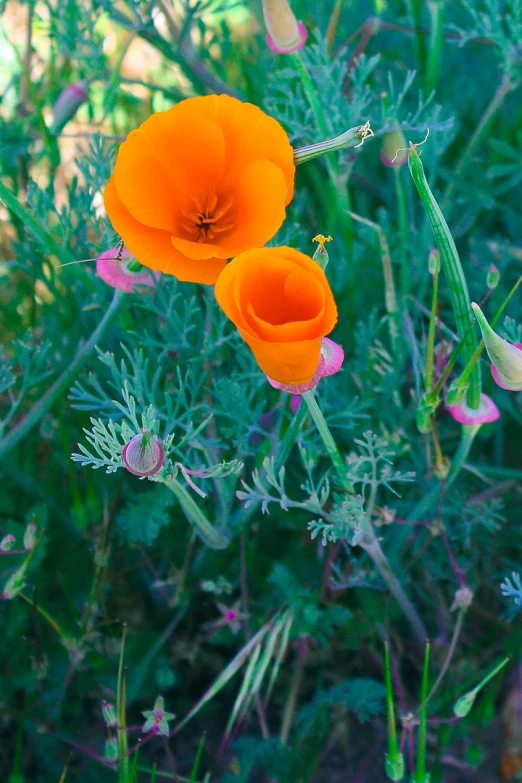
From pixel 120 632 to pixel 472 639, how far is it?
1.85 ft

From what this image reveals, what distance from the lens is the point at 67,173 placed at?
173 centimetres

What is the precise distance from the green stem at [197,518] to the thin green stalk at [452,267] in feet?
1.07

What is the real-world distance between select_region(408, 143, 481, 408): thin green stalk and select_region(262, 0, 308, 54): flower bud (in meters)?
0.31

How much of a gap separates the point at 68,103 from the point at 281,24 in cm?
43

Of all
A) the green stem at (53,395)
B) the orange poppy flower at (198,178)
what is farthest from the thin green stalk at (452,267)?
the green stem at (53,395)

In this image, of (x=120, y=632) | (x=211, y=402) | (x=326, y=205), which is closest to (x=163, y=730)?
(x=120, y=632)

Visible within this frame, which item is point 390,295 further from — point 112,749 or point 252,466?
point 112,749

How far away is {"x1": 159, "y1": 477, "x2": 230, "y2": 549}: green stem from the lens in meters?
0.74

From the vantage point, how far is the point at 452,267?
2.30 ft

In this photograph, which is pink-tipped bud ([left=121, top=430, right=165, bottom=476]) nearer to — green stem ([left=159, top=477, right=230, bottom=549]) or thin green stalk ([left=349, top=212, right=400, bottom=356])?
green stem ([left=159, top=477, right=230, bottom=549])

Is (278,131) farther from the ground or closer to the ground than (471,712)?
farther from the ground

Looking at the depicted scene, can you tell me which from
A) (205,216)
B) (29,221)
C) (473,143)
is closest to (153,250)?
(205,216)

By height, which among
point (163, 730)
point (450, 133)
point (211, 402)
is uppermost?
point (450, 133)

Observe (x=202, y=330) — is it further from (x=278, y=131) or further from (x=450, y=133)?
(x=450, y=133)
